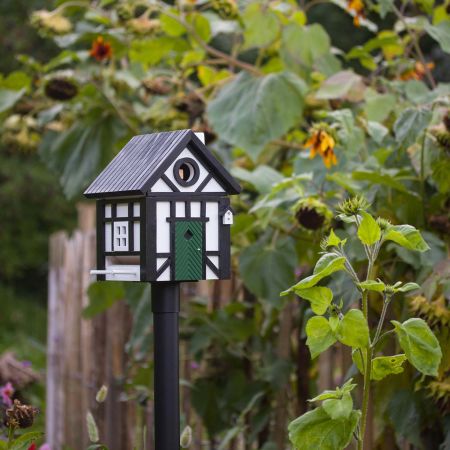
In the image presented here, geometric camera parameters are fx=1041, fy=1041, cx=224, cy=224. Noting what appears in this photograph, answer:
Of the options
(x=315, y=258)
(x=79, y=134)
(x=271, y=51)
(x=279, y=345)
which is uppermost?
(x=271, y=51)

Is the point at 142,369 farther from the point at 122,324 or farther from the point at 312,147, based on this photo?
the point at 312,147

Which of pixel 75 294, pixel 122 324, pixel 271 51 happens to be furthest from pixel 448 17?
pixel 75 294

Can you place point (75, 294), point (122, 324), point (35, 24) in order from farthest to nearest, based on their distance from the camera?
point (75, 294)
point (122, 324)
point (35, 24)

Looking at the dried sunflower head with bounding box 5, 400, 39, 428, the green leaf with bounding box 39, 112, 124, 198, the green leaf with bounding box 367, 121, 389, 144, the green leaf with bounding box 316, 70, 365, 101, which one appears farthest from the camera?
the green leaf with bounding box 39, 112, 124, 198

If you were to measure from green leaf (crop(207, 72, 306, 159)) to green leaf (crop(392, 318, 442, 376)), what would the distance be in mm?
1338

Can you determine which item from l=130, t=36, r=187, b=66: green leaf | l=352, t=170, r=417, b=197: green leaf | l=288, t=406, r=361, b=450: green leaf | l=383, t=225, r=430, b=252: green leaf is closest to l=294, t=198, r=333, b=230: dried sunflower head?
l=352, t=170, r=417, b=197: green leaf

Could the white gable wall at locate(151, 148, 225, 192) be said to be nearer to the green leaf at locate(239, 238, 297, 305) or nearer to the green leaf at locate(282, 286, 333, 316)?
the green leaf at locate(282, 286, 333, 316)

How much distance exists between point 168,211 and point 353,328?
45 centimetres

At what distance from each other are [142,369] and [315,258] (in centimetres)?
96

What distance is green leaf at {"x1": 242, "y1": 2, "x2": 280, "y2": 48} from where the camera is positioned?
3234 mm

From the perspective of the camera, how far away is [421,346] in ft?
5.82

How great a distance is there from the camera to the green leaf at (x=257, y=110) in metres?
3.10

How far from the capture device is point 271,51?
3.58 m

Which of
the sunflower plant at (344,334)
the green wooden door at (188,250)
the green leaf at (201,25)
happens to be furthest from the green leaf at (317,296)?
the green leaf at (201,25)
